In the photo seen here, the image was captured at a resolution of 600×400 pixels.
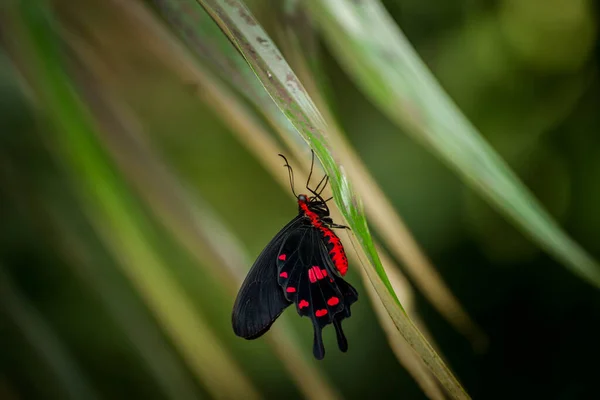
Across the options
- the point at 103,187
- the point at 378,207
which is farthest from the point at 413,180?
the point at 103,187

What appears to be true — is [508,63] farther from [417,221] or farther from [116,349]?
[116,349]

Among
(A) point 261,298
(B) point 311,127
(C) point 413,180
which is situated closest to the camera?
(B) point 311,127

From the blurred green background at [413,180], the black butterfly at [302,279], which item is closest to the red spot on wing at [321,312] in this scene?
the black butterfly at [302,279]

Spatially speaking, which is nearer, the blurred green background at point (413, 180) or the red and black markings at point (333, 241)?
the red and black markings at point (333, 241)

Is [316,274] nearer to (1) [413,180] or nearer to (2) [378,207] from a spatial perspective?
(2) [378,207]

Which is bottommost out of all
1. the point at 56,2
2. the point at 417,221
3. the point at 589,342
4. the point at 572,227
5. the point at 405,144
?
the point at 589,342

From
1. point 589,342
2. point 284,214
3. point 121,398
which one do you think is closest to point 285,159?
point 284,214

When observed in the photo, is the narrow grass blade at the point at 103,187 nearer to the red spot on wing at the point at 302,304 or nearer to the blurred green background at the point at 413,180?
the red spot on wing at the point at 302,304
